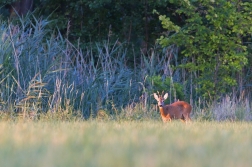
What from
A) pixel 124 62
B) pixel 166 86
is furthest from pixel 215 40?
pixel 124 62

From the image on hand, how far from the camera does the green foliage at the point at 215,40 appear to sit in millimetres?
17625

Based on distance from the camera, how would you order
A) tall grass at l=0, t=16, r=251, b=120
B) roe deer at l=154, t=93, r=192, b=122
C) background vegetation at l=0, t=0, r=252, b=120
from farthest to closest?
1. roe deer at l=154, t=93, r=192, b=122
2. background vegetation at l=0, t=0, r=252, b=120
3. tall grass at l=0, t=16, r=251, b=120

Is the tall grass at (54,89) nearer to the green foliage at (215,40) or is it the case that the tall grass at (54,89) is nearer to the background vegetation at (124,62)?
the background vegetation at (124,62)

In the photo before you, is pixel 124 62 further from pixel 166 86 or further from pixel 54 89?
pixel 54 89

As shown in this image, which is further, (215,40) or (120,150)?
(215,40)

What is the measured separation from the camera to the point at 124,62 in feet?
66.6

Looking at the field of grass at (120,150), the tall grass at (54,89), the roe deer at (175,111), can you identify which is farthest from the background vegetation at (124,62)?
the field of grass at (120,150)

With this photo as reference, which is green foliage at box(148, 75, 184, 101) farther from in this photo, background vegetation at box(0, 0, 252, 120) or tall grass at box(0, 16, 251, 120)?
tall grass at box(0, 16, 251, 120)

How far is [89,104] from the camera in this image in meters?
13.2

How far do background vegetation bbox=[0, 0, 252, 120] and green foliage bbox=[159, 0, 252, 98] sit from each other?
3 cm

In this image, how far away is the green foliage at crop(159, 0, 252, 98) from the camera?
1762 cm

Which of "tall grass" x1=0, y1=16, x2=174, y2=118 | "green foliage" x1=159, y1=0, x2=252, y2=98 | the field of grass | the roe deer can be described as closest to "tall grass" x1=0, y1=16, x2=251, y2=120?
"tall grass" x1=0, y1=16, x2=174, y2=118

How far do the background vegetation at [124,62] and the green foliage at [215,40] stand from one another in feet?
0.10

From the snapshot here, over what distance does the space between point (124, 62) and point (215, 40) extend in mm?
3742
